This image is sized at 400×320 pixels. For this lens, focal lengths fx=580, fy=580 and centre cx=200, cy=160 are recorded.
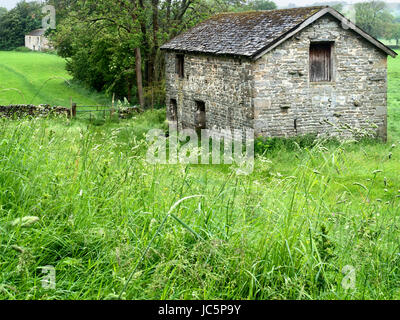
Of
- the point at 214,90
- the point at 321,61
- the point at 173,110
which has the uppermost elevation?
the point at 321,61

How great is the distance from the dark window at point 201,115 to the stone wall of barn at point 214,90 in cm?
14

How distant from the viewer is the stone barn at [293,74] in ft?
53.6

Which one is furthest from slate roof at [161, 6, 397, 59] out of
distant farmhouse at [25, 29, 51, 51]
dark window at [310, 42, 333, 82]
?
distant farmhouse at [25, 29, 51, 51]

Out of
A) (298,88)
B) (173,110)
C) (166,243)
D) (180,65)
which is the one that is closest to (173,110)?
(173,110)

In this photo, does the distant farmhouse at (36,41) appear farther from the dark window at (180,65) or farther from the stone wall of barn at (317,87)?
the stone wall of barn at (317,87)

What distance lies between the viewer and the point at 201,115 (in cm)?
1991

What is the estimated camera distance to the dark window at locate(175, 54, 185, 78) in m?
21.1

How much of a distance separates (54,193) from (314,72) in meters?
13.5

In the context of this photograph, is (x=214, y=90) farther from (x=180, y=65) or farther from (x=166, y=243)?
(x=166, y=243)

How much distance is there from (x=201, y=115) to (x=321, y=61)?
15.4ft

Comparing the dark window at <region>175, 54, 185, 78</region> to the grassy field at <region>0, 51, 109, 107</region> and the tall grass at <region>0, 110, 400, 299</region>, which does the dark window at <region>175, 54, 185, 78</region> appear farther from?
the tall grass at <region>0, 110, 400, 299</region>

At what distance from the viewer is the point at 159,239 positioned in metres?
4.37

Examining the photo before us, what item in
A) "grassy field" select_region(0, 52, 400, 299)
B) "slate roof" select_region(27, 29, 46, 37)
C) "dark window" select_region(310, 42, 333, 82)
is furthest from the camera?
"slate roof" select_region(27, 29, 46, 37)
